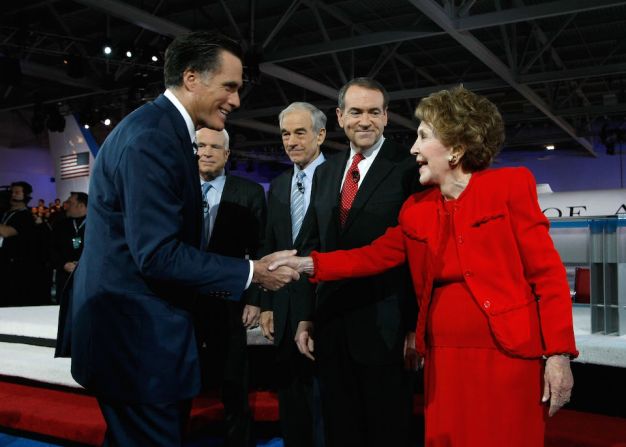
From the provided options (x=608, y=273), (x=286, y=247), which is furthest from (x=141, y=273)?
(x=608, y=273)

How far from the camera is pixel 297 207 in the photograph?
276 centimetres

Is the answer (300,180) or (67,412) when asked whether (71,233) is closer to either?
(67,412)

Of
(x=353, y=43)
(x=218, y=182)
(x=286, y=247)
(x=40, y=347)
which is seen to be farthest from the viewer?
(x=353, y=43)

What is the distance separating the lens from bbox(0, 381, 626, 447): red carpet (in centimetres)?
268

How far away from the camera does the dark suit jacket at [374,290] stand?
2146mm

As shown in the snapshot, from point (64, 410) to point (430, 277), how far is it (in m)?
2.29

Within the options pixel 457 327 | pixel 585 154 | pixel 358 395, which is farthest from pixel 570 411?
pixel 585 154

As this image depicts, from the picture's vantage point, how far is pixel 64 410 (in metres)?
3.20

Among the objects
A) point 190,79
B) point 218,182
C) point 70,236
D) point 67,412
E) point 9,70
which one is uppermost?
point 9,70

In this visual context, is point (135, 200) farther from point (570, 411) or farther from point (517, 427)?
point (570, 411)

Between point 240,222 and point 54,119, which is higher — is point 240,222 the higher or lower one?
the lower one

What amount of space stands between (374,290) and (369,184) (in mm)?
380

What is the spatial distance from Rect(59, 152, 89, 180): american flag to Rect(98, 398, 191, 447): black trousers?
12.5 metres

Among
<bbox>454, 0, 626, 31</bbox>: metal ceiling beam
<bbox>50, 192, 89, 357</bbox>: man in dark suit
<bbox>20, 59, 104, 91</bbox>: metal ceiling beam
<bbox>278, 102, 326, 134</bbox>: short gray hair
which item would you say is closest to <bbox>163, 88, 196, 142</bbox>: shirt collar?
<bbox>278, 102, 326, 134</bbox>: short gray hair
